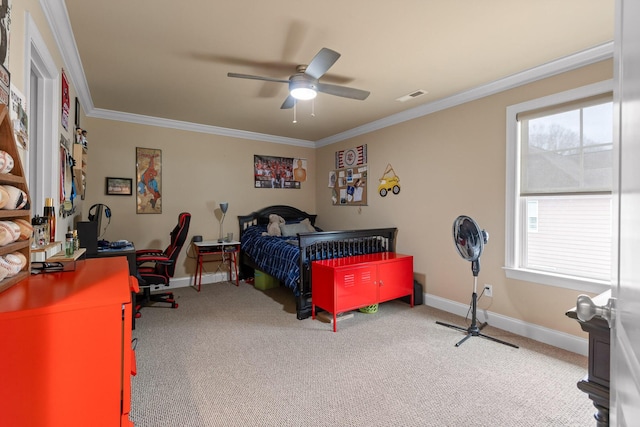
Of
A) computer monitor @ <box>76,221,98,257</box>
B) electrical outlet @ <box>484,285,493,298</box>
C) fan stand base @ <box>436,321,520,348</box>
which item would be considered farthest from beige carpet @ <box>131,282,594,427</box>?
computer monitor @ <box>76,221,98,257</box>

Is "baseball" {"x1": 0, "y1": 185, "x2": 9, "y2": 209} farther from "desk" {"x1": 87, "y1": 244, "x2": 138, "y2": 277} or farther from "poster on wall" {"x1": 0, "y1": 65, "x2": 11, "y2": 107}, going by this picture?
"desk" {"x1": 87, "y1": 244, "x2": 138, "y2": 277}

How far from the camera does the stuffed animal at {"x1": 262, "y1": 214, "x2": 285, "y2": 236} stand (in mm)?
4754

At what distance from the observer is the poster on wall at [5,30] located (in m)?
1.25

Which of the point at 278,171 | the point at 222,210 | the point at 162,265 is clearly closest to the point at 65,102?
the point at 162,265

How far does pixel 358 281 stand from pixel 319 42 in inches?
88.9

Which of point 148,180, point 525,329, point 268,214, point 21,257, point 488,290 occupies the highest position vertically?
point 148,180

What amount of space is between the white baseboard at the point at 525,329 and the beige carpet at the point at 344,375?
0.32 feet

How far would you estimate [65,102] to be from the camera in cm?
249

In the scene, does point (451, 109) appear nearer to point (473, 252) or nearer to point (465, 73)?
point (465, 73)

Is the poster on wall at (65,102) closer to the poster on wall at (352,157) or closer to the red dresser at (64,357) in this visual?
the red dresser at (64,357)

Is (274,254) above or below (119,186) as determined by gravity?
below

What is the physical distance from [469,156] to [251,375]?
3.00 m

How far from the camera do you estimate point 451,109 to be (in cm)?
348

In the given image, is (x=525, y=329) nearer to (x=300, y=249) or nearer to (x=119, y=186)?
(x=300, y=249)
